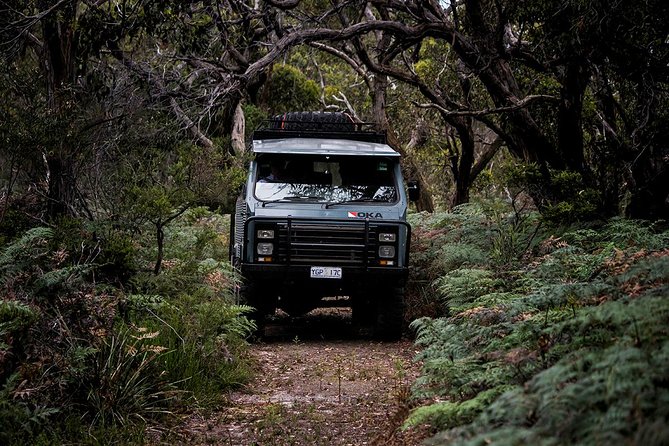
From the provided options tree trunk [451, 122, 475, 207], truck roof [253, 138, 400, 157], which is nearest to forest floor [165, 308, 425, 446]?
truck roof [253, 138, 400, 157]

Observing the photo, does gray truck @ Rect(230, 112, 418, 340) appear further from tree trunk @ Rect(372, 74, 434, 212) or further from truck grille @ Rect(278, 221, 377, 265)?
tree trunk @ Rect(372, 74, 434, 212)

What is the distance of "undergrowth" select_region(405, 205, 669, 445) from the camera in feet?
10.7

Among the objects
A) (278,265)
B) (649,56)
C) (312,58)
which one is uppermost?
(312,58)

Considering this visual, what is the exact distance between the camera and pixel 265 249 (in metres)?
11.3

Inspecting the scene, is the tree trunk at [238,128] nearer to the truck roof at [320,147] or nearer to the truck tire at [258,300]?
the truck roof at [320,147]

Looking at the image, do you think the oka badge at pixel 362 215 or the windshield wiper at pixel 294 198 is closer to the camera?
the oka badge at pixel 362 215

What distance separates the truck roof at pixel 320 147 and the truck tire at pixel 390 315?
196cm

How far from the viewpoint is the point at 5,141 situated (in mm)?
8477

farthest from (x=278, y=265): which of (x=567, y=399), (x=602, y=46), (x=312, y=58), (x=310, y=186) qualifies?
(x=312, y=58)

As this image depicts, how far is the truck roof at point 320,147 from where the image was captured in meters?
11.8

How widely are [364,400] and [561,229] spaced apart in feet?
15.2

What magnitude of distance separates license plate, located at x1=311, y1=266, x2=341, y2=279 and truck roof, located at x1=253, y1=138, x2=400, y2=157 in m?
1.63

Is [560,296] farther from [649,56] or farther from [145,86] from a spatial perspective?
[145,86]

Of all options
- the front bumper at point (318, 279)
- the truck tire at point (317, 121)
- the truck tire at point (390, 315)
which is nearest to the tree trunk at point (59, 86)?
the front bumper at point (318, 279)
